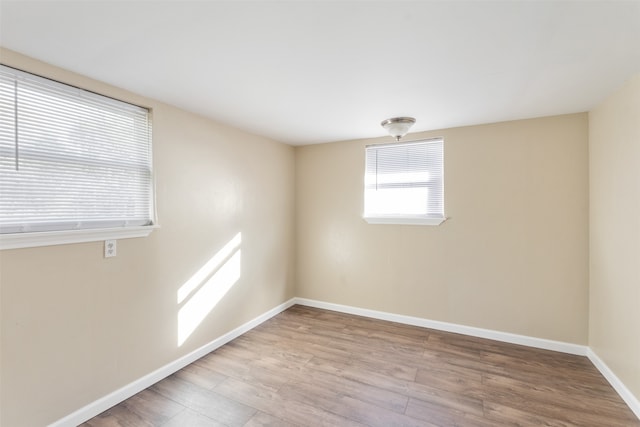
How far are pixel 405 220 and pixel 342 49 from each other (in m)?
2.28

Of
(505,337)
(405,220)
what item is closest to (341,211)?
(405,220)

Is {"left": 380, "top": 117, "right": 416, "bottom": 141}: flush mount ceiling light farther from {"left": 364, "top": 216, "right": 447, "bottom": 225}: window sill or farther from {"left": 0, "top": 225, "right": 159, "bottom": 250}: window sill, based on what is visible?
{"left": 0, "top": 225, "right": 159, "bottom": 250}: window sill

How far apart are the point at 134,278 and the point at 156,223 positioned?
449 millimetres

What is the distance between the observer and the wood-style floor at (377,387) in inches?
76.2

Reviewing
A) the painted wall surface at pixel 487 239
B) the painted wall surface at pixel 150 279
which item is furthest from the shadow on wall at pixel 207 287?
the painted wall surface at pixel 487 239

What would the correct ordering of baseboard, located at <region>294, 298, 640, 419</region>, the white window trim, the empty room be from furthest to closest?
the white window trim
baseboard, located at <region>294, 298, 640, 419</region>
the empty room

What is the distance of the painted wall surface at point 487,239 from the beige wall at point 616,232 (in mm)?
165

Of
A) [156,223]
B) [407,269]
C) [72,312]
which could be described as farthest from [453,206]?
[72,312]

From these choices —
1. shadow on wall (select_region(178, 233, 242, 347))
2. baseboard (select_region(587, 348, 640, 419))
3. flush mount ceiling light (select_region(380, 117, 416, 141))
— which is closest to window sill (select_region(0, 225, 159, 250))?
shadow on wall (select_region(178, 233, 242, 347))

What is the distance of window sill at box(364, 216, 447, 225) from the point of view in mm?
3274

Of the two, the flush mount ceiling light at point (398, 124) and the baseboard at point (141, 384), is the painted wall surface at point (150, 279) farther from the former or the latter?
the flush mount ceiling light at point (398, 124)

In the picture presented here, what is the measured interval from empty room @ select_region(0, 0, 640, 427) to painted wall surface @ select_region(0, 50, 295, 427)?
0.05 ft

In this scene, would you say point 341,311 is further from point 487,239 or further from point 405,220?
point 487,239

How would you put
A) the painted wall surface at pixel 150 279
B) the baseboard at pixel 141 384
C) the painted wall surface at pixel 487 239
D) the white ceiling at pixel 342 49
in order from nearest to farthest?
the white ceiling at pixel 342 49
the painted wall surface at pixel 150 279
the baseboard at pixel 141 384
the painted wall surface at pixel 487 239
